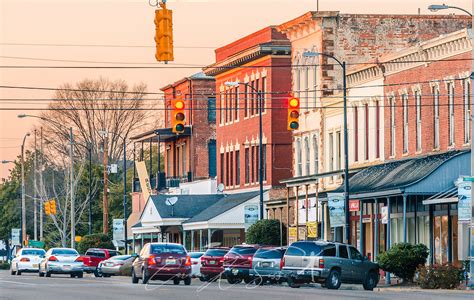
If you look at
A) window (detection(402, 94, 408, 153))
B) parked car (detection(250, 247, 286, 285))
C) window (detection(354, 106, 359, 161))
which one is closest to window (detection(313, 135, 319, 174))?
window (detection(354, 106, 359, 161))

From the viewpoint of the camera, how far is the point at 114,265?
6781cm

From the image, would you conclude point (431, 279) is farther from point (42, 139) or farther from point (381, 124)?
point (42, 139)

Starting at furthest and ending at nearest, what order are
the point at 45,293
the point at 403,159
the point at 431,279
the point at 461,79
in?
the point at 403,159
the point at 461,79
the point at 431,279
the point at 45,293

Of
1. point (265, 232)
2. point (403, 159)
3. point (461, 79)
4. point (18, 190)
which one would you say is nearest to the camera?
point (461, 79)

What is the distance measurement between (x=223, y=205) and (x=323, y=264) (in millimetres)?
35543

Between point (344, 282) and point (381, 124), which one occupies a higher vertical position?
point (381, 124)

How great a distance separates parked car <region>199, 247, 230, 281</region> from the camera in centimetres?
5475

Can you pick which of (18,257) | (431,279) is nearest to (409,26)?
(18,257)

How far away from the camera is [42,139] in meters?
112

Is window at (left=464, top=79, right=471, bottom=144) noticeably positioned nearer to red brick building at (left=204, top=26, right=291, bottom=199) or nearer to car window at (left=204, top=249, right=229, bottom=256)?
car window at (left=204, top=249, right=229, bottom=256)

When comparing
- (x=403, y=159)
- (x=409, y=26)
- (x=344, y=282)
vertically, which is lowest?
(x=344, y=282)

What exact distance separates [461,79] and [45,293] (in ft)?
67.6

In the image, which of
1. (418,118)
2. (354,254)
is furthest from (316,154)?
(354,254)

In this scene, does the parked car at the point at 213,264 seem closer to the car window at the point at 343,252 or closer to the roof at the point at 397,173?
the roof at the point at 397,173
